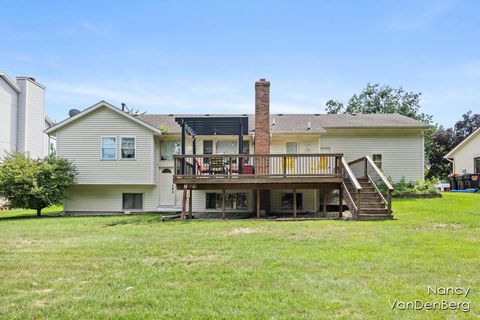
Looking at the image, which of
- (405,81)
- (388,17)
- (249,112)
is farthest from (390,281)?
(405,81)

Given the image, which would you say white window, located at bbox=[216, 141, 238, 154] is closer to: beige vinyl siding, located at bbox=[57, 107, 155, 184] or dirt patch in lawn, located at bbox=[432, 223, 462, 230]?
beige vinyl siding, located at bbox=[57, 107, 155, 184]

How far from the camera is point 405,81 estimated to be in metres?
37.6

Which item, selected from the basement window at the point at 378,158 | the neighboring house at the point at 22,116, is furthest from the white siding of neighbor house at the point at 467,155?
the neighboring house at the point at 22,116

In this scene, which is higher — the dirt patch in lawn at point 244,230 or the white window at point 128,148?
the white window at point 128,148

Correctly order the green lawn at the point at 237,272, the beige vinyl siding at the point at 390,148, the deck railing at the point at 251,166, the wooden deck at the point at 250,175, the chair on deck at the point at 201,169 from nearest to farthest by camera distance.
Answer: the green lawn at the point at 237,272 < the wooden deck at the point at 250,175 < the deck railing at the point at 251,166 < the chair on deck at the point at 201,169 < the beige vinyl siding at the point at 390,148

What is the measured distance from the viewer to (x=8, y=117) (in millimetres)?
21609

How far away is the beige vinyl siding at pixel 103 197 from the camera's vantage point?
704 inches

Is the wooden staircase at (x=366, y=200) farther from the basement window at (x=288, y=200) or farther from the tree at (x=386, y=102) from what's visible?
the tree at (x=386, y=102)

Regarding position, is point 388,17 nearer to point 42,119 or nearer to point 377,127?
point 377,127

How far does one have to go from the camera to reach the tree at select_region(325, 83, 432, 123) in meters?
38.3

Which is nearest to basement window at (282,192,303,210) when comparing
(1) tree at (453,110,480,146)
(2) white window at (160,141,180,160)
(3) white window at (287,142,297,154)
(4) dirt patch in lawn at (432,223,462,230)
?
(3) white window at (287,142,297,154)

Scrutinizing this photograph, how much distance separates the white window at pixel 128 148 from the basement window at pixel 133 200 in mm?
2011

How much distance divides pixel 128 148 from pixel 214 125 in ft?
15.6

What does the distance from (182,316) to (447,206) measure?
1359 cm
